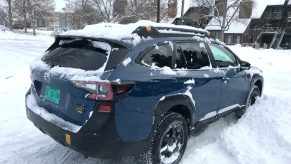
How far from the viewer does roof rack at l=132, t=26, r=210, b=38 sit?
159 inches

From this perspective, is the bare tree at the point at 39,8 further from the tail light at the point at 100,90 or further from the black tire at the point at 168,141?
the tail light at the point at 100,90

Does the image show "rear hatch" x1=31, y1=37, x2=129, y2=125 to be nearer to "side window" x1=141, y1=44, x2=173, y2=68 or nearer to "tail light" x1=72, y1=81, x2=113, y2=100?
"tail light" x1=72, y1=81, x2=113, y2=100

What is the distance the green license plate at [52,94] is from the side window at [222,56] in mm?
2519

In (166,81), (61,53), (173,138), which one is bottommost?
(173,138)

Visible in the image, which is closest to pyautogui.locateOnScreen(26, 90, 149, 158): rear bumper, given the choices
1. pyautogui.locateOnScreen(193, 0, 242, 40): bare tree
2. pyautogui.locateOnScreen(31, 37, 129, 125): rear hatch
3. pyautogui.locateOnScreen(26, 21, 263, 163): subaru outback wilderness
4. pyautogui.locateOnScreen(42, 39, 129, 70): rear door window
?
pyautogui.locateOnScreen(26, 21, 263, 163): subaru outback wilderness

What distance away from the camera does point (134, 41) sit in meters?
3.86

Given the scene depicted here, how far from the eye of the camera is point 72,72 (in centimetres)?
368

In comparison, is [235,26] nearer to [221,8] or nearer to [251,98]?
[221,8]

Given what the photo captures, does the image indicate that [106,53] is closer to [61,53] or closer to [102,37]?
[102,37]

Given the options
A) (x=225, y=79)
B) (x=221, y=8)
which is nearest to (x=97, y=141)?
(x=225, y=79)

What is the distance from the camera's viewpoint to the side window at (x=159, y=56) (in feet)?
13.0

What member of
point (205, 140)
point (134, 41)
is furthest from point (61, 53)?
point (205, 140)

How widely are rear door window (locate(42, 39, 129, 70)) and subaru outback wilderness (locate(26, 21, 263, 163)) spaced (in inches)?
0.4

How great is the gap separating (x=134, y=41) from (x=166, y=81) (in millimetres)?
607
